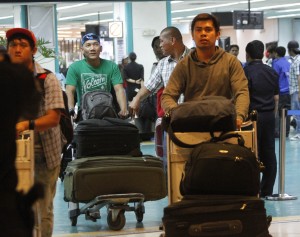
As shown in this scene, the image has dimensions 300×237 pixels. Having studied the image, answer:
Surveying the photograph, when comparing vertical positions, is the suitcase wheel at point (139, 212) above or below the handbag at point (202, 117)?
below

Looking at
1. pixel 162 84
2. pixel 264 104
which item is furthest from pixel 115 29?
pixel 162 84

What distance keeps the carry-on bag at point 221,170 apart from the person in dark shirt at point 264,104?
341 centimetres

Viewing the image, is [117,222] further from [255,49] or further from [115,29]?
[115,29]

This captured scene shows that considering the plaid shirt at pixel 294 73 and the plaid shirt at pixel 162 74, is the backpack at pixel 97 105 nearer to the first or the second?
the plaid shirt at pixel 162 74

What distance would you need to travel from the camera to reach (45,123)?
15.1ft

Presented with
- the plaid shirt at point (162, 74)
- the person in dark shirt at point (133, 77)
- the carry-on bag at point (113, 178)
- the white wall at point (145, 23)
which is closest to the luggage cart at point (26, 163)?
the carry-on bag at point (113, 178)

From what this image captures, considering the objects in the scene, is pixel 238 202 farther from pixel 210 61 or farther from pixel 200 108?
pixel 210 61

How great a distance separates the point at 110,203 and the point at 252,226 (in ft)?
6.71

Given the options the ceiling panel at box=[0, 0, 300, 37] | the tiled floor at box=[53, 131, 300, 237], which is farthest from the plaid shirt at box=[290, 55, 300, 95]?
the ceiling panel at box=[0, 0, 300, 37]

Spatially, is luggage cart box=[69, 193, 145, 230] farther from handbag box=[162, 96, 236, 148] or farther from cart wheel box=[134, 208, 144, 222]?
handbag box=[162, 96, 236, 148]

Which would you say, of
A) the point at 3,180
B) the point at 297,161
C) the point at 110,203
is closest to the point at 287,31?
the point at 297,161

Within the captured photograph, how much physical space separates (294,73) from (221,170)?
38.5ft

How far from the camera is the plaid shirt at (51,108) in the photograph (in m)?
4.81

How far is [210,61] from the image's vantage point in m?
5.44
